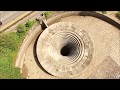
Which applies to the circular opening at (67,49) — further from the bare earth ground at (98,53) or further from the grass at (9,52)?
the grass at (9,52)

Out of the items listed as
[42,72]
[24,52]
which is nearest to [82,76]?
[42,72]

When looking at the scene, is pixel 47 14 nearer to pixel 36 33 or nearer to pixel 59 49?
pixel 36 33

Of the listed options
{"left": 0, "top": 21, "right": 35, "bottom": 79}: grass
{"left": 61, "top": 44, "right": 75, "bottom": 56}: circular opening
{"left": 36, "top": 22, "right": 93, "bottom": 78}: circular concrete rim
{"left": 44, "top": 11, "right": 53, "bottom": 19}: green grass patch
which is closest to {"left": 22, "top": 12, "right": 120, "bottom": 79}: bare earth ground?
{"left": 36, "top": 22, "right": 93, "bottom": 78}: circular concrete rim

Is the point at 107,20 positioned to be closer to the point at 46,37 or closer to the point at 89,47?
the point at 89,47

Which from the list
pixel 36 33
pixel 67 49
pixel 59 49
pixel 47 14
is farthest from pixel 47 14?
pixel 67 49

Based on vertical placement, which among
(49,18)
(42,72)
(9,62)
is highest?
(49,18)

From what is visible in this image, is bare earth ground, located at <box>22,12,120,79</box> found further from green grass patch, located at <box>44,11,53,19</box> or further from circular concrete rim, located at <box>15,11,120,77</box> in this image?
green grass patch, located at <box>44,11,53,19</box>
